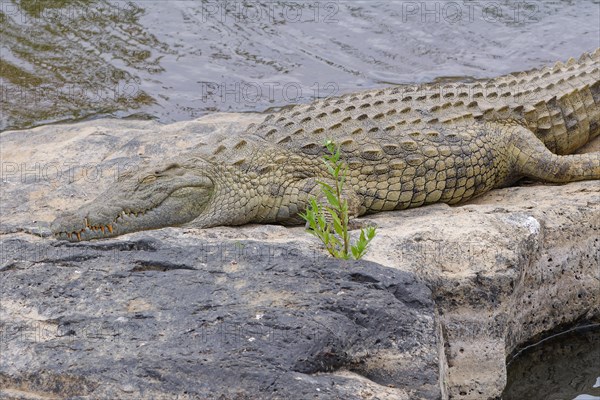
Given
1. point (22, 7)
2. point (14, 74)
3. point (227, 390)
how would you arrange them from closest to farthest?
1. point (227, 390)
2. point (14, 74)
3. point (22, 7)

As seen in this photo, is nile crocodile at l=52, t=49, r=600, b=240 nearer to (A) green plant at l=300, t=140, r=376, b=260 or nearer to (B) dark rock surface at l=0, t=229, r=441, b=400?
(B) dark rock surface at l=0, t=229, r=441, b=400

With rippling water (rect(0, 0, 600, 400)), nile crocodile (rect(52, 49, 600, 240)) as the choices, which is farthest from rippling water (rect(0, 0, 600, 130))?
nile crocodile (rect(52, 49, 600, 240))

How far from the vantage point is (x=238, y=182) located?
19.2ft

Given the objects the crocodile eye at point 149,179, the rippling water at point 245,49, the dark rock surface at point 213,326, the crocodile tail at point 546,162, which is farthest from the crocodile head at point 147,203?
the rippling water at point 245,49

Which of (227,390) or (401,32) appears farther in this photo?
(401,32)

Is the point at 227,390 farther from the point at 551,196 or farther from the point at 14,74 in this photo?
the point at 14,74

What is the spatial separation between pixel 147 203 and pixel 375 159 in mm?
1653

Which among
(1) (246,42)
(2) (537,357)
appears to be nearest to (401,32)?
(1) (246,42)

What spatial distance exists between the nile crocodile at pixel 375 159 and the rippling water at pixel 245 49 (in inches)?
126

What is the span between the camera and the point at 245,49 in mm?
10539

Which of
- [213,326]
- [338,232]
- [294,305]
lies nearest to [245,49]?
[338,232]

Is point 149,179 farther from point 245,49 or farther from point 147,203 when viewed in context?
point 245,49

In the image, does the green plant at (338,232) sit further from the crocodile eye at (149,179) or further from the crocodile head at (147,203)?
the crocodile eye at (149,179)

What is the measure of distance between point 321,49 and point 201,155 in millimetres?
4791
